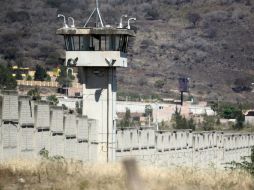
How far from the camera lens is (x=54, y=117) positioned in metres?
48.8

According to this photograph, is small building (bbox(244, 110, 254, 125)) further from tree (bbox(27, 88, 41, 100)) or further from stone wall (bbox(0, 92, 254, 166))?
stone wall (bbox(0, 92, 254, 166))

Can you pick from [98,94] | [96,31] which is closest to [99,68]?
[98,94]

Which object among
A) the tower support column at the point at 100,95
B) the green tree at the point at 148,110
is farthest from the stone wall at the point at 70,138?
the green tree at the point at 148,110

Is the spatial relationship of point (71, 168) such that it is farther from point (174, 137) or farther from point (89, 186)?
point (174, 137)

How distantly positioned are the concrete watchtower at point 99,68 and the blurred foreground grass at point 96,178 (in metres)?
24.3

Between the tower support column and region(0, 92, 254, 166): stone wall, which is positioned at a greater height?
the tower support column

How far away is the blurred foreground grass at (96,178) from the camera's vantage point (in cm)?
2646

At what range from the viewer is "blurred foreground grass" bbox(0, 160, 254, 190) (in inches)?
1042

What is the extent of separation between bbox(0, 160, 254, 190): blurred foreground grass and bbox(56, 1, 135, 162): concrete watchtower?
24259 mm

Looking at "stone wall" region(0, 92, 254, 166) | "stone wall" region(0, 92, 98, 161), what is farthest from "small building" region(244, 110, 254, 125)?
"stone wall" region(0, 92, 98, 161)

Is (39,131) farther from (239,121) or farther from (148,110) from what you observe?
(148,110)

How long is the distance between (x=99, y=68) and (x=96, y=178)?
95.6 feet

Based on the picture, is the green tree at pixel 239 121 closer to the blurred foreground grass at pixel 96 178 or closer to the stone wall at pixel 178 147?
the stone wall at pixel 178 147

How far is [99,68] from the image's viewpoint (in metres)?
56.7
